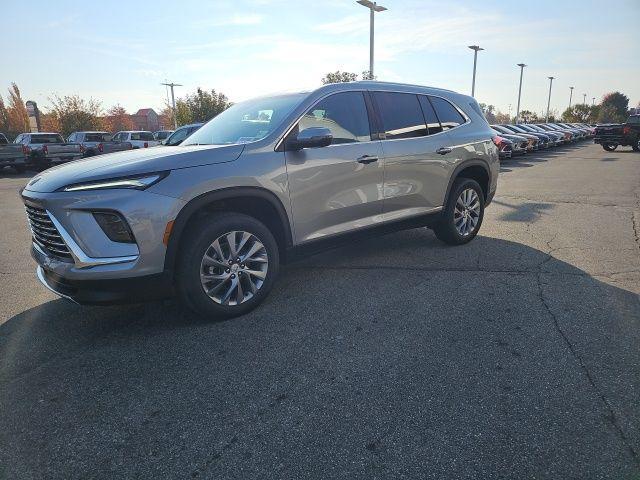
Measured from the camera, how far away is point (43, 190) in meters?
3.04

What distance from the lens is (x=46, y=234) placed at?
313cm

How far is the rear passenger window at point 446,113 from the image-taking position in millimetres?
5125

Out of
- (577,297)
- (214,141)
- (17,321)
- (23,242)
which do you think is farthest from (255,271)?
(23,242)

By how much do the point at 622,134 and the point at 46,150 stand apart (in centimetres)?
2853

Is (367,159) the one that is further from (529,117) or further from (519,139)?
(529,117)

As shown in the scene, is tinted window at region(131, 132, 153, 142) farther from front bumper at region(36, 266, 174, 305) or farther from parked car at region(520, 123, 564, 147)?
parked car at region(520, 123, 564, 147)

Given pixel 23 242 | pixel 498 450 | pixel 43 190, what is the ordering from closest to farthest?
pixel 498 450
pixel 43 190
pixel 23 242

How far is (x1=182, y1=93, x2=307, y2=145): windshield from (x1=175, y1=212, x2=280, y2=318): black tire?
2.44ft

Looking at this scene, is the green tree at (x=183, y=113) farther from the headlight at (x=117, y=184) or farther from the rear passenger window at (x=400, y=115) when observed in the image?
the headlight at (x=117, y=184)

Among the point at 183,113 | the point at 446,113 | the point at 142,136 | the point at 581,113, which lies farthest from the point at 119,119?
the point at 581,113

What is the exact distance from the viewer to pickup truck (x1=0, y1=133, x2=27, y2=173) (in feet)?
57.1

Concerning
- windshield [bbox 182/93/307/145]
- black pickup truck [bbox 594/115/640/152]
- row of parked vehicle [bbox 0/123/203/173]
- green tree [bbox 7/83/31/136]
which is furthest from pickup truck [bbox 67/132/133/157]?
green tree [bbox 7/83/31/136]

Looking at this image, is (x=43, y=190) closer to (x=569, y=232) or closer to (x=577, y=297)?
(x=577, y=297)

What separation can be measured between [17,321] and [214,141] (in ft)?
7.40
